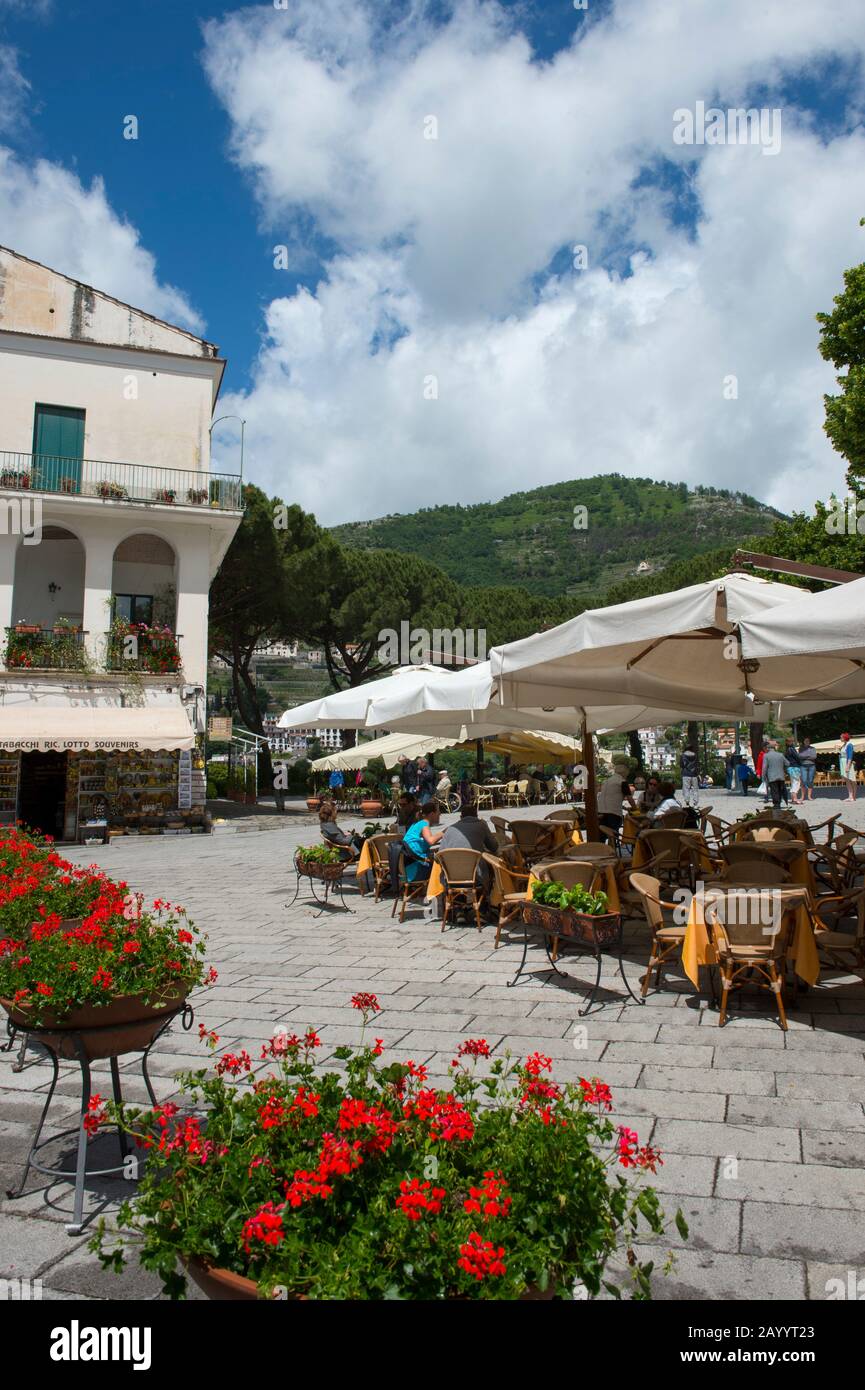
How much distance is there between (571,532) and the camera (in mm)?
119875

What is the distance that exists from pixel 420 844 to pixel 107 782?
12.9 m

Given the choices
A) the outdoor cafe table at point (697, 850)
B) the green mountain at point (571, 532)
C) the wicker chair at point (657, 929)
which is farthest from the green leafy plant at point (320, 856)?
the green mountain at point (571, 532)

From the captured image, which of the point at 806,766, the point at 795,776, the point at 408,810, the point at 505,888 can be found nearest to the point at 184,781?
the point at 408,810

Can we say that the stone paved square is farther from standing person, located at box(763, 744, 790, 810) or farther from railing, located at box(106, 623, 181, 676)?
railing, located at box(106, 623, 181, 676)

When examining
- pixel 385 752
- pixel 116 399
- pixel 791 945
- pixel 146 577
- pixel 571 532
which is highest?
pixel 571 532

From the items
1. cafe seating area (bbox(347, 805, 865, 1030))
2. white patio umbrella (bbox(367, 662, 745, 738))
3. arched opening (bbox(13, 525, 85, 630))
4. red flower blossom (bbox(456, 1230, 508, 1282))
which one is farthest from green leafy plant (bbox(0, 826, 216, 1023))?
arched opening (bbox(13, 525, 85, 630))

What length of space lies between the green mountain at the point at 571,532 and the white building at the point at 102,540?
66.8 meters

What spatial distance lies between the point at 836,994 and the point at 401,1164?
4694 mm

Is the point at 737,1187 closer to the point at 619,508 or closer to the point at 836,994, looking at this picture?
the point at 836,994

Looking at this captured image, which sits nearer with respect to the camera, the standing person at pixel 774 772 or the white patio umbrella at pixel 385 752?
the standing person at pixel 774 772

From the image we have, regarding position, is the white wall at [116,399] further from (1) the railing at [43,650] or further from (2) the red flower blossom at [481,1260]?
(2) the red flower blossom at [481,1260]

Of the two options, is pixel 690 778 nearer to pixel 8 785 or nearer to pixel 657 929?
pixel 8 785

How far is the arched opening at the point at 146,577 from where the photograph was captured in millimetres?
22109
